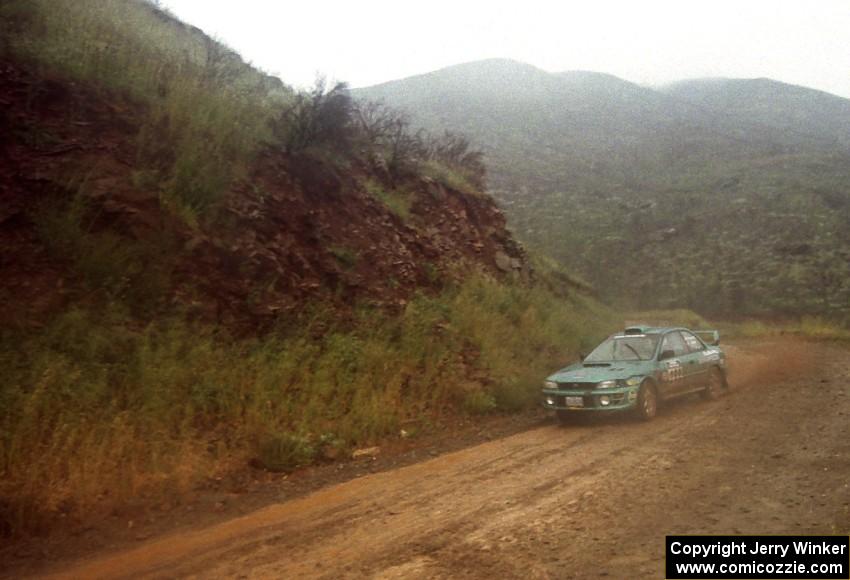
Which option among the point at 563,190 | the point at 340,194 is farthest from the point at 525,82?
the point at 340,194

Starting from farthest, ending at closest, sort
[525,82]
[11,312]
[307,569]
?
1. [525,82]
2. [11,312]
3. [307,569]

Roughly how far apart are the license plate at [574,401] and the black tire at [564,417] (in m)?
0.21

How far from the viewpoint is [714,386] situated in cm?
1234

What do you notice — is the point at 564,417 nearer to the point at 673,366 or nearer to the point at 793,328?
the point at 673,366

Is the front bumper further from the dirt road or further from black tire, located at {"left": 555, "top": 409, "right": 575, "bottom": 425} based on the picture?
the dirt road

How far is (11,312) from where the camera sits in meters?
7.44

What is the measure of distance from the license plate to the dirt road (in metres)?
0.86

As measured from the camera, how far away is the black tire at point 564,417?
409 inches

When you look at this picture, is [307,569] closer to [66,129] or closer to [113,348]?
[113,348]

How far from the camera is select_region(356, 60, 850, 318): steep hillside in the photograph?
105 feet

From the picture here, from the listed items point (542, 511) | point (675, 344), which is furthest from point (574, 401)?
point (542, 511)

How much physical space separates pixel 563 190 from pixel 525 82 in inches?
1520

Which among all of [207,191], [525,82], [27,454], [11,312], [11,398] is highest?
[525,82]

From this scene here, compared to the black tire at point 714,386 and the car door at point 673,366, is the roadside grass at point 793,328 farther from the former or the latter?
the car door at point 673,366
